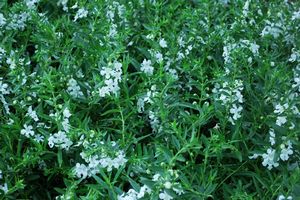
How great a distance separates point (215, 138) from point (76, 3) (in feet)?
5.20

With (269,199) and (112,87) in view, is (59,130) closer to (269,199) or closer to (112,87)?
(112,87)

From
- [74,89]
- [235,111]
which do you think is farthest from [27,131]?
[235,111]

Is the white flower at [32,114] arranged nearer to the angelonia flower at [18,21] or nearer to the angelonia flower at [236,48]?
the angelonia flower at [18,21]

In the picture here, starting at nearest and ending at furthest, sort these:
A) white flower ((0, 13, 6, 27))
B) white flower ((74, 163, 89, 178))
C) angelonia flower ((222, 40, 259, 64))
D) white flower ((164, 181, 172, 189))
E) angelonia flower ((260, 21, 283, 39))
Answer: white flower ((164, 181, 172, 189))
white flower ((74, 163, 89, 178))
angelonia flower ((222, 40, 259, 64))
white flower ((0, 13, 6, 27))
angelonia flower ((260, 21, 283, 39))

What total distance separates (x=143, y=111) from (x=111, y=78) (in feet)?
0.80

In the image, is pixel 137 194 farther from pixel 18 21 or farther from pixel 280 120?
pixel 18 21

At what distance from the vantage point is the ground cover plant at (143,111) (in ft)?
8.68

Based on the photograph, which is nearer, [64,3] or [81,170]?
[81,170]

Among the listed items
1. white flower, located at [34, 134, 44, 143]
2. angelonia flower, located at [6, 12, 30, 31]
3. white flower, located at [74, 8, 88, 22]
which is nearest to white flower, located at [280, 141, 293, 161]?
white flower, located at [34, 134, 44, 143]

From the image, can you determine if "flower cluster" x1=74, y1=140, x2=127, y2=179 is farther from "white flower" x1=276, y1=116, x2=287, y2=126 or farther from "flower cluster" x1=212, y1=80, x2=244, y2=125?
"white flower" x1=276, y1=116, x2=287, y2=126

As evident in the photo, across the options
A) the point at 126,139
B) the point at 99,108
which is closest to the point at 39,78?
the point at 99,108

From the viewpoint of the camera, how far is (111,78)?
9.80 feet

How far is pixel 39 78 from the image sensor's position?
3.07 metres

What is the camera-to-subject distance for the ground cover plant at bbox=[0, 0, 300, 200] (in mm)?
2646
